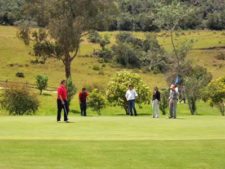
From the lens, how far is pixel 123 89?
6581 cm

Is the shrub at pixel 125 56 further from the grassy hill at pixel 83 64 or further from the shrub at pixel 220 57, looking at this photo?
the shrub at pixel 220 57

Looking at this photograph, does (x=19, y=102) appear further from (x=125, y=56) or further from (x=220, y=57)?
(x=220, y=57)

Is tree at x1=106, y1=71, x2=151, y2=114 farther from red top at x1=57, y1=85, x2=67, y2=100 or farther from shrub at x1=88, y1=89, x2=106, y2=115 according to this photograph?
red top at x1=57, y1=85, x2=67, y2=100

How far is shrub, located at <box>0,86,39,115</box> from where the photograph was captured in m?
59.2

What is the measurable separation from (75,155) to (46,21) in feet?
206

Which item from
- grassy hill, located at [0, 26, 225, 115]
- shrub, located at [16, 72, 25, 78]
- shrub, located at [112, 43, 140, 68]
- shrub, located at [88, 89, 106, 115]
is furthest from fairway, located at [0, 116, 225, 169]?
shrub, located at [112, 43, 140, 68]

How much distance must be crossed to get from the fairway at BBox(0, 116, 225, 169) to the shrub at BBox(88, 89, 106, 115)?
129ft

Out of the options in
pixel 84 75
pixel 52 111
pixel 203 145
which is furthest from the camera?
Answer: pixel 84 75

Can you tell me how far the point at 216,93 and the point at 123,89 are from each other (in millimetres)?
10443

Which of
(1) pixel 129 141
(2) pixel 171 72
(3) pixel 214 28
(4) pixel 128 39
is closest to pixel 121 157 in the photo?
(1) pixel 129 141

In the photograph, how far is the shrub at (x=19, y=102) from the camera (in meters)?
59.2

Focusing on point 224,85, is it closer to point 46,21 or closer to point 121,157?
point 46,21

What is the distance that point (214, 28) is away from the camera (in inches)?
6604

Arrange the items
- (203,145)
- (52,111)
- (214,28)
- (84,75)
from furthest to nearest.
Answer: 1. (214,28)
2. (84,75)
3. (52,111)
4. (203,145)
